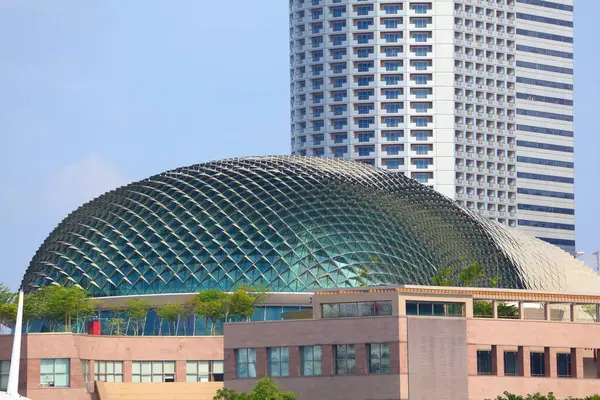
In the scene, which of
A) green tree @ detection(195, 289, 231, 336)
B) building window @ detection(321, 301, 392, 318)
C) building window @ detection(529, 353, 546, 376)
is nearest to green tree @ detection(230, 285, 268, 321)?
green tree @ detection(195, 289, 231, 336)

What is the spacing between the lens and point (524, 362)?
10625 centimetres

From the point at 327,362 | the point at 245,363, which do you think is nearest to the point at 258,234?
the point at 245,363

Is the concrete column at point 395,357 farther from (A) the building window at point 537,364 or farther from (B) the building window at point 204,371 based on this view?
(B) the building window at point 204,371

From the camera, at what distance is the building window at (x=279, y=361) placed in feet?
346

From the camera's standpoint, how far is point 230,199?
155 metres

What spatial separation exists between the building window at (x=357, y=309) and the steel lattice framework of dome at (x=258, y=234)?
1493 inches

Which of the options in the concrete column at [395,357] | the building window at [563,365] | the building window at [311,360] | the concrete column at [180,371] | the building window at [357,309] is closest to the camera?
the concrete column at [395,357]

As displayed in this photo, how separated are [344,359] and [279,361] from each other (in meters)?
5.69

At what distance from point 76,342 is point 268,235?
35.1 meters

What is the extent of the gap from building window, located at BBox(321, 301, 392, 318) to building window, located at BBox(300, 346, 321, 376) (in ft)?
9.02

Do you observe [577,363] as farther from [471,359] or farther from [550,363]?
[471,359]

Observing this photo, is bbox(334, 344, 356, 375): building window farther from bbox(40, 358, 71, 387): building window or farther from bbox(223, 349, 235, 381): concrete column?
bbox(40, 358, 71, 387): building window

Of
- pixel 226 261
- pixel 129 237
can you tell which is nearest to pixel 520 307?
pixel 226 261

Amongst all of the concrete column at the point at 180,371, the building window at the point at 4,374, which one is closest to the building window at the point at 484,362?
the concrete column at the point at 180,371
